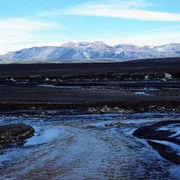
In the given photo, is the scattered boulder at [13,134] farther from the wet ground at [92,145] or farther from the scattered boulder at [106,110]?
the scattered boulder at [106,110]

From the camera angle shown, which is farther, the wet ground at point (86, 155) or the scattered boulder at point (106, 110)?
the scattered boulder at point (106, 110)

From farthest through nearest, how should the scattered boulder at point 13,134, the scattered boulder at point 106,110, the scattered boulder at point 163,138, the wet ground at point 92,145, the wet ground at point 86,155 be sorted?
1. the scattered boulder at point 106,110
2. the scattered boulder at point 13,134
3. the scattered boulder at point 163,138
4. the wet ground at point 92,145
5. the wet ground at point 86,155

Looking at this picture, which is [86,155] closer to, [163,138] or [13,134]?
[163,138]

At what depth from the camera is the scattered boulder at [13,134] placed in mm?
21977

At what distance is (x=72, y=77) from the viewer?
104438 mm

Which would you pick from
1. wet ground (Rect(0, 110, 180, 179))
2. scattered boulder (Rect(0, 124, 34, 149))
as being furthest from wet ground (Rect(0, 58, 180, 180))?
scattered boulder (Rect(0, 124, 34, 149))

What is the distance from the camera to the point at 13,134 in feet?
78.0

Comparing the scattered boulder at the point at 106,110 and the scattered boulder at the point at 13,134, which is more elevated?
the scattered boulder at the point at 13,134

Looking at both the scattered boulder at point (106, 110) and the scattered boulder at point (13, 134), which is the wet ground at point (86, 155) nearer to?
the scattered boulder at point (13, 134)

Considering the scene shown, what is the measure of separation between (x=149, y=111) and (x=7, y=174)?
77.2ft

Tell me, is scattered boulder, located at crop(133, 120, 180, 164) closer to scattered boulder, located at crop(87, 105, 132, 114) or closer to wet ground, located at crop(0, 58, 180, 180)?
wet ground, located at crop(0, 58, 180, 180)

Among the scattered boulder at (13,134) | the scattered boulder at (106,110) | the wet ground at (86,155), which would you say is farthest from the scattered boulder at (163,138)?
the scattered boulder at (106,110)

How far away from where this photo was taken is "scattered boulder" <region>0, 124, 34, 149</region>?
2198cm

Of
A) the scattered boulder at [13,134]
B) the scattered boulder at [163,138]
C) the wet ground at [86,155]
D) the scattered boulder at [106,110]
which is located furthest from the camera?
the scattered boulder at [106,110]
